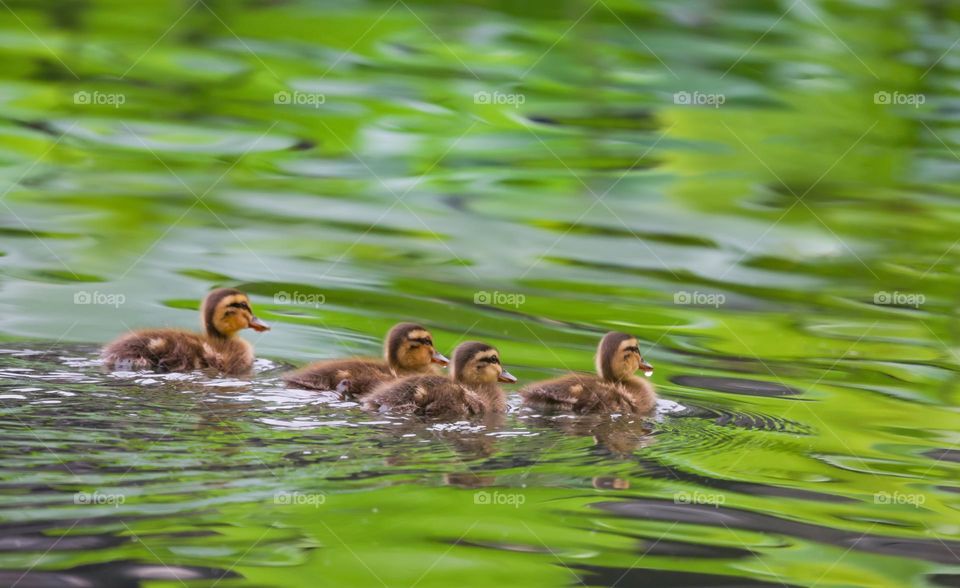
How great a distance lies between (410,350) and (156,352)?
106 cm

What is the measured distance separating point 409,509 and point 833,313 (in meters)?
4.48

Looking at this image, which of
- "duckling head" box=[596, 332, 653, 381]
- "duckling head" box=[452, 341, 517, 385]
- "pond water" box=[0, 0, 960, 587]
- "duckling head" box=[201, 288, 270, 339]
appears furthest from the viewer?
"duckling head" box=[201, 288, 270, 339]

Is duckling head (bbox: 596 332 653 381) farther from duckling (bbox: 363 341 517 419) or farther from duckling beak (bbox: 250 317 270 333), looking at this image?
duckling beak (bbox: 250 317 270 333)

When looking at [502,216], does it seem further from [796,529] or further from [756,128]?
[796,529]

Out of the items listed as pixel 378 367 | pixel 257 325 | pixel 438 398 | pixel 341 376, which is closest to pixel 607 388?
pixel 438 398

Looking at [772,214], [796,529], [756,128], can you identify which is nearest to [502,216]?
[772,214]

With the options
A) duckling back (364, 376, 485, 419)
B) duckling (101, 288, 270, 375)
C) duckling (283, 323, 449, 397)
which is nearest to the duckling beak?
duckling (101, 288, 270, 375)

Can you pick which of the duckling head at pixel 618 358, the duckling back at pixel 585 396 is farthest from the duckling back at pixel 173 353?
the duckling head at pixel 618 358

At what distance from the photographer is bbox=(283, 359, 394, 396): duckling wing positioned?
6.52 metres

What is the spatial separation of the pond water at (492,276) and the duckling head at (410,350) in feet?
1.82

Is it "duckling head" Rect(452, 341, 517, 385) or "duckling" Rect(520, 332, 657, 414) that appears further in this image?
"duckling head" Rect(452, 341, 517, 385)

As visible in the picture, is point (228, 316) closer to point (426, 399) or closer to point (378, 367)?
point (378, 367)

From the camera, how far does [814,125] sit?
13.4m

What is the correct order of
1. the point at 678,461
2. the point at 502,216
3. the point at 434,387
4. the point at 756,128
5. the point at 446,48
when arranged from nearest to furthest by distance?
1. the point at 678,461
2. the point at 434,387
3. the point at 502,216
4. the point at 756,128
5. the point at 446,48
